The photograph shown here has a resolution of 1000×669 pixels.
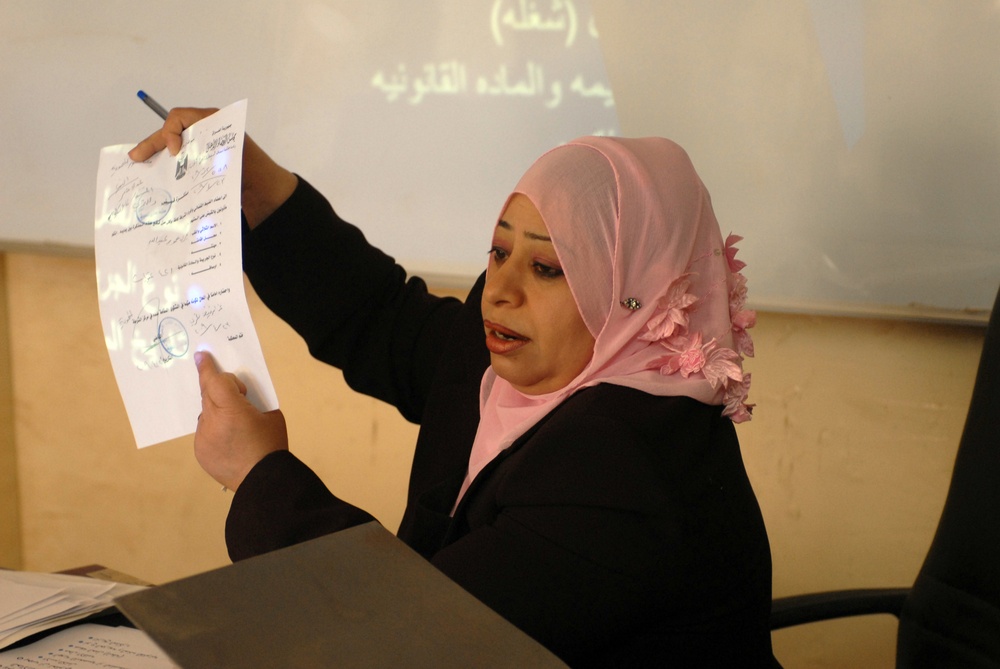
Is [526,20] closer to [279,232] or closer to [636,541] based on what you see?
[279,232]

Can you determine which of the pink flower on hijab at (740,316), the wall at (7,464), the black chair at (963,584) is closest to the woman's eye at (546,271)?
the pink flower on hijab at (740,316)

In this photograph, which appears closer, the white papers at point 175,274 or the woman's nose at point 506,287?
the white papers at point 175,274

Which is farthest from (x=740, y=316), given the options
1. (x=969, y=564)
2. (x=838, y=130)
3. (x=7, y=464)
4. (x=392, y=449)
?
(x=7, y=464)

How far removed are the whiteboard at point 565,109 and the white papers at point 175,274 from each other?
0.79m

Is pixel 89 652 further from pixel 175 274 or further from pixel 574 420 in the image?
pixel 574 420

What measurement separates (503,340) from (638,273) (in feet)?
0.62

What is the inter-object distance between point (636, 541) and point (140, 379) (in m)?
0.61

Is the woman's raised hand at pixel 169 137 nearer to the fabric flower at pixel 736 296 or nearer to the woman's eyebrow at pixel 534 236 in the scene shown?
the woman's eyebrow at pixel 534 236

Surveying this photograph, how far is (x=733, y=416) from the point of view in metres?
1.15

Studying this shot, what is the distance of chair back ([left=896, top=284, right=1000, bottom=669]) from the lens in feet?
3.85

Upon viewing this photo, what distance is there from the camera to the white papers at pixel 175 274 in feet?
3.40

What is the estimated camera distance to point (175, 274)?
1.09 metres

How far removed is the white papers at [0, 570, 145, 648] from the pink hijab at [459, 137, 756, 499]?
451 millimetres

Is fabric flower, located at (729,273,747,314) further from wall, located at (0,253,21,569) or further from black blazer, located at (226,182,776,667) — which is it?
wall, located at (0,253,21,569)
